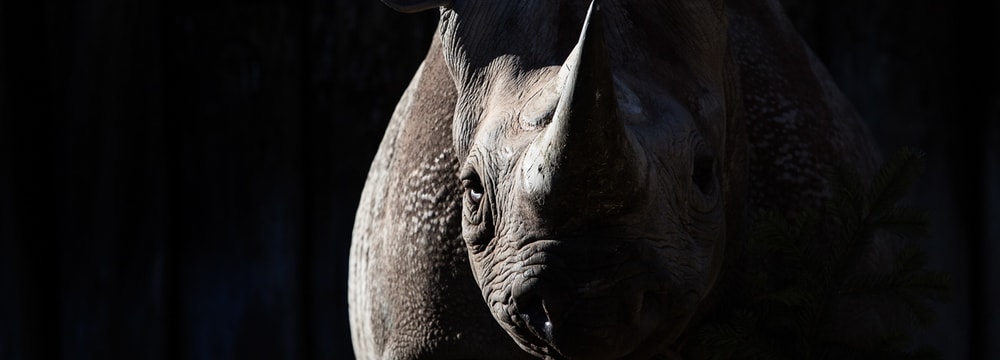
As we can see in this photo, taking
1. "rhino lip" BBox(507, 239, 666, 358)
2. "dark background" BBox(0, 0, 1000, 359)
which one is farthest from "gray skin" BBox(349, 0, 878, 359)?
"dark background" BBox(0, 0, 1000, 359)

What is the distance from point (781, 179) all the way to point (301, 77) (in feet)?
5.60

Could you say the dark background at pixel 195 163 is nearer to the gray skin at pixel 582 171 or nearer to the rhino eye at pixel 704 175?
the gray skin at pixel 582 171

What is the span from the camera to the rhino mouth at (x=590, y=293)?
164cm

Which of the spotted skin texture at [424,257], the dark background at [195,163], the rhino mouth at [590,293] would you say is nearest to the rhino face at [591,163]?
the rhino mouth at [590,293]

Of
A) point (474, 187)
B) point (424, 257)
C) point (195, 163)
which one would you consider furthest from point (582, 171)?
point (195, 163)

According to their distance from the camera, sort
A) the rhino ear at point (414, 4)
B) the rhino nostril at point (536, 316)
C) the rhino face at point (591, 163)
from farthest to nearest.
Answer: the rhino ear at point (414, 4) → the rhino nostril at point (536, 316) → the rhino face at point (591, 163)

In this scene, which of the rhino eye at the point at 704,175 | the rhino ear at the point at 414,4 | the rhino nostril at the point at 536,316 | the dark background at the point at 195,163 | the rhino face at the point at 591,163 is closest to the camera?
the rhino face at the point at 591,163

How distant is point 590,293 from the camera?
1.64m

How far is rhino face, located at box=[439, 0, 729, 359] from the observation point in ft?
5.16

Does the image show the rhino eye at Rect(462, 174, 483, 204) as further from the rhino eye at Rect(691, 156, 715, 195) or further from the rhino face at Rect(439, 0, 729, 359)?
the rhino eye at Rect(691, 156, 715, 195)

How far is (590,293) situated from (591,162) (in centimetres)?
17

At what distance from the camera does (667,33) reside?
6.37 feet

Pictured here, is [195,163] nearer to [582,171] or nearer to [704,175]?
[704,175]

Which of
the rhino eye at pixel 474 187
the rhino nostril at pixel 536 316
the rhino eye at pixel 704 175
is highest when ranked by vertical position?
the rhino eye at pixel 474 187
